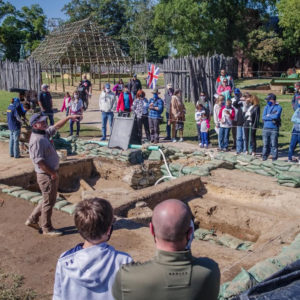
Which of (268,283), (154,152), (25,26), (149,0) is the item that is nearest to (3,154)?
(154,152)

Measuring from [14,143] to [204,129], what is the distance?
5.42m

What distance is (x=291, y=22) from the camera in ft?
121

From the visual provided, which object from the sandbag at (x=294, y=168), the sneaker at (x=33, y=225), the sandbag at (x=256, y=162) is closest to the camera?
the sneaker at (x=33, y=225)

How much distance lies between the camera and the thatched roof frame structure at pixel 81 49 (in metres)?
28.5

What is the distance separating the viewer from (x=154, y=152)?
1070 centimetres

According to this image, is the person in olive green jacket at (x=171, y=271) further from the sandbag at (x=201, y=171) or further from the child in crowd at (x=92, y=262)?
the sandbag at (x=201, y=171)

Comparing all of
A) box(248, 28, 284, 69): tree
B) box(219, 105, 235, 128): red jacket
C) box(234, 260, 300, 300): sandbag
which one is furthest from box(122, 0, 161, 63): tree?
box(234, 260, 300, 300): sandbag

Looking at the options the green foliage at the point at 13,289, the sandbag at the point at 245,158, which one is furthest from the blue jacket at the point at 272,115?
the green foliage at the point at 13,289

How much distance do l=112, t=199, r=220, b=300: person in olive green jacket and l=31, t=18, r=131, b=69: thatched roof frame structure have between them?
2658 centimetres

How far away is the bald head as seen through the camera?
2.39 m

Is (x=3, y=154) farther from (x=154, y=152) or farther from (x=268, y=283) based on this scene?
(x=268, y=283)

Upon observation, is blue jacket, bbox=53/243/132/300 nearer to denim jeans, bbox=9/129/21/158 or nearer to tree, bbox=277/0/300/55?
denim jeans, bbox=9/129/21/158

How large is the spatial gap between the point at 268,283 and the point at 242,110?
790 centimetres

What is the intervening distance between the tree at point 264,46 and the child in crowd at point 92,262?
122 ft
